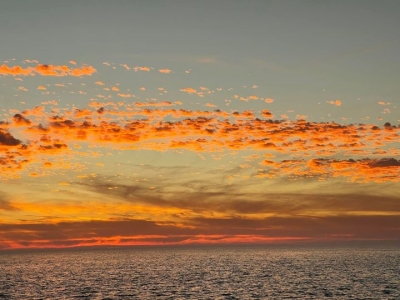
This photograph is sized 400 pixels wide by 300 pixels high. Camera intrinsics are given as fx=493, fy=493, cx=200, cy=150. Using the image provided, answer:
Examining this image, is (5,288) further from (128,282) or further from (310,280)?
(310,280)

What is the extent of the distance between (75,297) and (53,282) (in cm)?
3813

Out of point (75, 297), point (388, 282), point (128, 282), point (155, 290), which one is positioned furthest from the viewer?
point (128, 282)

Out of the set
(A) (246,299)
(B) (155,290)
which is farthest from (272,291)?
(B) (155,290)

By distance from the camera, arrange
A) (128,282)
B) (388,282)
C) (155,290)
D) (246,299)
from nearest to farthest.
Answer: (246,299), (155,290), (388,282), (128,282)

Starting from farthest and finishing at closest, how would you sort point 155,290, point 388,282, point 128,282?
point 128,282 → point 388,282 → point 155,290

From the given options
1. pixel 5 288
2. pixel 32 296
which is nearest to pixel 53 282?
pixel 5 288

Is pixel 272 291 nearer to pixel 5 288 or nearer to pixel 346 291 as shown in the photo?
pixel 346 291

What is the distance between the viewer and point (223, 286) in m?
115

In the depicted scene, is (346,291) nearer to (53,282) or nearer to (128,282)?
(128,282)

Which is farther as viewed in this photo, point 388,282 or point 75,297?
point 388,282

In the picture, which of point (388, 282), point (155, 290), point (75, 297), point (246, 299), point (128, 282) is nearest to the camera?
point (246, 299)

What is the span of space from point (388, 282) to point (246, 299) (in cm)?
4709

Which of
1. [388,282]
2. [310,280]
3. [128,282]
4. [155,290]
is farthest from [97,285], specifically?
[388,282]

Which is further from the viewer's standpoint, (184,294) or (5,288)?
(5,288)
